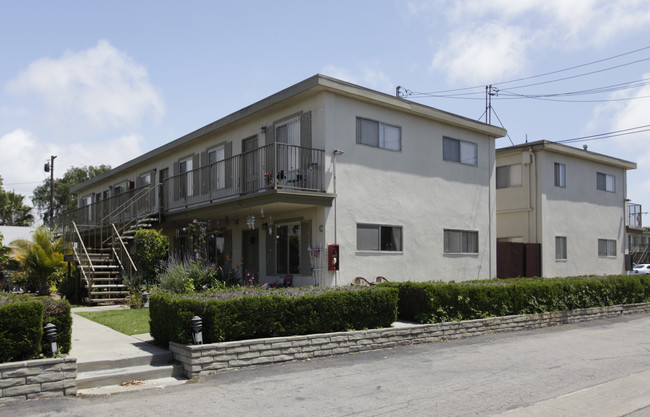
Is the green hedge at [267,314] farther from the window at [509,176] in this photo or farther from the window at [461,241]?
the window at [509,176]

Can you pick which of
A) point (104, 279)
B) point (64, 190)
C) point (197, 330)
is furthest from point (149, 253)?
point (64, 190)

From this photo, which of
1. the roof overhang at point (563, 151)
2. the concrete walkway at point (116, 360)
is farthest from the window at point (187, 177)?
the roof overhang at point (563, 151)

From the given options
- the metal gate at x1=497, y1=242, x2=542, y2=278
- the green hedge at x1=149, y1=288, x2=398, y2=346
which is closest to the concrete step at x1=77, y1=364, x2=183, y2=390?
the green hedge at x1=149, y1=288, x2=398, y2=346

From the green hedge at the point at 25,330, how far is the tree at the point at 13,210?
4594 cm

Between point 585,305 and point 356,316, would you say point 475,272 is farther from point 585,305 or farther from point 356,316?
point 356,316

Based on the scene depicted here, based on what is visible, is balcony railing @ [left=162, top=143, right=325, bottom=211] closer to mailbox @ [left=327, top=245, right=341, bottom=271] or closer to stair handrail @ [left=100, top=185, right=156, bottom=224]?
stair handrail @ [left=100, top=185, right=156, bottom=224]

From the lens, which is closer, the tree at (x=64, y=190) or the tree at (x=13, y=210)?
the tree at (x=13, y=210)

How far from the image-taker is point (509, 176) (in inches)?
931

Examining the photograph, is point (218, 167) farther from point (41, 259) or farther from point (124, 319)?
point (41, 259)

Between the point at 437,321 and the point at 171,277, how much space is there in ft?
22.3

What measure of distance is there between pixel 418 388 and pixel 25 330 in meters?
5.28

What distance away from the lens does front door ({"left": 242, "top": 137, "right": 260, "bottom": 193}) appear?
1647 centimetres

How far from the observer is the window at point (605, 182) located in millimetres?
25406

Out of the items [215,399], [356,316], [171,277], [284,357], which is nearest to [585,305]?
[356,316]
